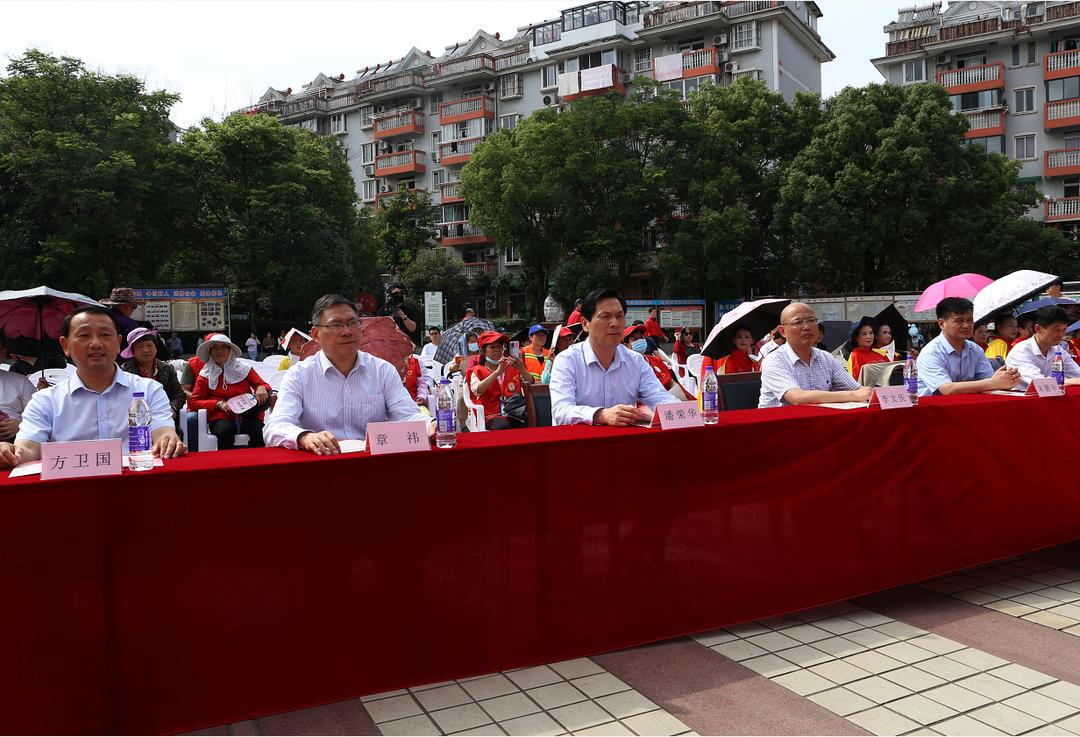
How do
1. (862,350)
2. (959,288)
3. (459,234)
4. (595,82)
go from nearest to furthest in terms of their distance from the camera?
(862,350) → (959,288) → (595,82) → (459,234)

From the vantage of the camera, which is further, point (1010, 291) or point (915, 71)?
point (915, 71)

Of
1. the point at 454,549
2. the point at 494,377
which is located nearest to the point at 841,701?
the point at 454,549

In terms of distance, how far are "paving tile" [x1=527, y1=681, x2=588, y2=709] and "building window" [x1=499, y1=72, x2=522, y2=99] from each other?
153 ft

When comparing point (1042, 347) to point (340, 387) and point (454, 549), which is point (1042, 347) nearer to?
point (454, 549)

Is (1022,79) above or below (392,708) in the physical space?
above

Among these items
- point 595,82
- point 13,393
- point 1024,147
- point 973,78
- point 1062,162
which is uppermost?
point 595,82

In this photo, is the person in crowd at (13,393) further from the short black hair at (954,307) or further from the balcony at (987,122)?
the balcony at (987,122)

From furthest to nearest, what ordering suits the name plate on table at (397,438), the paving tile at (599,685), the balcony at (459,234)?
the balcony at (459,234) < the paving tile at (599,685) < the name plate on table at (397,438)

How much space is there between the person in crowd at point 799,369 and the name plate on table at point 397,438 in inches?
99.8

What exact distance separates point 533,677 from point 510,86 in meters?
47.4

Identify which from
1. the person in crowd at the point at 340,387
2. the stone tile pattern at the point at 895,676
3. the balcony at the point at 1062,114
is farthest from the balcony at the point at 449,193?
the stone tile pattern at the point at 895,676

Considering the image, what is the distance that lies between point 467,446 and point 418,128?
164 feet

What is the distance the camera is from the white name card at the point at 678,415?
→ 3385 millimetres

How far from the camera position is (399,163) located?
164 ft
